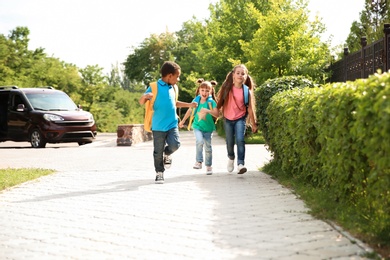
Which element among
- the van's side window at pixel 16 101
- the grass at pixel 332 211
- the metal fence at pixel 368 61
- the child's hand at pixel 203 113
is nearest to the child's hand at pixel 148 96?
the child's hand at pixel 203 113

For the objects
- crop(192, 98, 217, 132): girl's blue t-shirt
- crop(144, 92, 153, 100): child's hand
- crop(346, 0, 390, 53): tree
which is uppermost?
crop(346, 0, 390, 53): tree

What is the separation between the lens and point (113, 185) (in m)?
9.70

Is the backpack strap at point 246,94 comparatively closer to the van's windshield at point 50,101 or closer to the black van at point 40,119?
the black van at point 40,119

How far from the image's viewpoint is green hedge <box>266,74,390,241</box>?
484 cm

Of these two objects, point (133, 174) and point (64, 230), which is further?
point (133, 174)

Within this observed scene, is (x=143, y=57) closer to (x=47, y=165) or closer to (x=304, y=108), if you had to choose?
(x=47, y=165)

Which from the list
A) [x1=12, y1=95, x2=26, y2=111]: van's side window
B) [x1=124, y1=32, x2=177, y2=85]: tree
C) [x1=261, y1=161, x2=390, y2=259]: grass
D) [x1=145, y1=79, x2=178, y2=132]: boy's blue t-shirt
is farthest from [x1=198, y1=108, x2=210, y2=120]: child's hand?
[x1=124, y1=32, x2=177, y2=85]: tree

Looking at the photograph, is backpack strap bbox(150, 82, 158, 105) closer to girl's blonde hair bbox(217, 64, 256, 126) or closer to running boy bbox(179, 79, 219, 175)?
girl's blonde hair bbox(217, 64, 256, 126)

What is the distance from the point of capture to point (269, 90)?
456 inches

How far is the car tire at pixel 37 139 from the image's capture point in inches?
833

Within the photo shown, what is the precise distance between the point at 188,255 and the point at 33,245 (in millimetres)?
1392

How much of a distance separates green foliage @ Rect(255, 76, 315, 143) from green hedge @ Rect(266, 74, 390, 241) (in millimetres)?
2258

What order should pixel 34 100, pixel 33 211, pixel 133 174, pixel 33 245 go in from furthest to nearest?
pixel 34 100 < pixel 133 174 < pixel 33 211 < pixel 33 245

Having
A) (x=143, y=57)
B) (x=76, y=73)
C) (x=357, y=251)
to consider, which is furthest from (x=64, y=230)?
(x=143, y=57)
